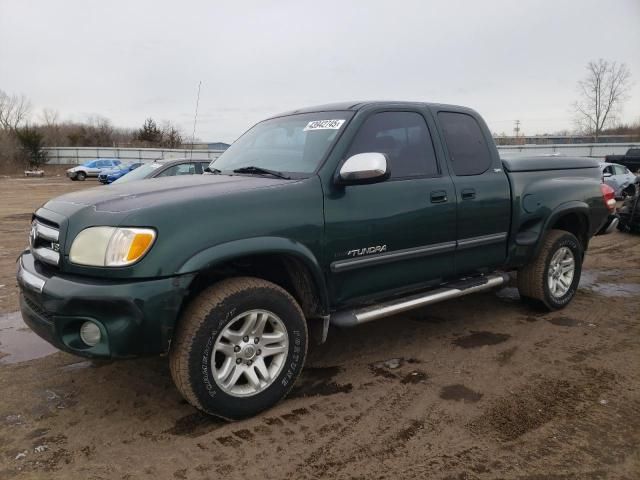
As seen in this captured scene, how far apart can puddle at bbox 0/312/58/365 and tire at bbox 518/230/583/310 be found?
14.2 ft

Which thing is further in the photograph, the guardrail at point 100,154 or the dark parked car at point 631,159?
the guardrail at point 100,154

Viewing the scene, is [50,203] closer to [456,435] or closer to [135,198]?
[135,198]

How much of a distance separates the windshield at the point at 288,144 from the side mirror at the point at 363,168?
247 mm

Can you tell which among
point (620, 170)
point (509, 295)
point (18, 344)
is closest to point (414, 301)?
point (509, 295)

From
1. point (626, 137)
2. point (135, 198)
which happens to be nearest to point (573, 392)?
point (135, 198)

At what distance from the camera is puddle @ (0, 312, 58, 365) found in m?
4.21

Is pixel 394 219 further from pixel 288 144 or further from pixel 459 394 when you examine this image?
pixel 459 394

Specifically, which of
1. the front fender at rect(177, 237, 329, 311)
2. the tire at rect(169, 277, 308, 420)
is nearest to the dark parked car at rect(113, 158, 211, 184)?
the front fender at rect(177, 237, 329, 311)

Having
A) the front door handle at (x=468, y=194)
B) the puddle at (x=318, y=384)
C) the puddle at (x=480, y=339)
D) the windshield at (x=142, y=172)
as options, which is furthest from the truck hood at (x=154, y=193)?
the windshield at (x=142, y=172)

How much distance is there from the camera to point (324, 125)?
3822 mm

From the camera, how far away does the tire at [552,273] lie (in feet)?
16.8

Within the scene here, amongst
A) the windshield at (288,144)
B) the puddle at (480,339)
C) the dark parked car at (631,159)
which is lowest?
A: the puddle at (480,339)

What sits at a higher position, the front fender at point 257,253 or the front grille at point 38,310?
the front fender at point 257,253

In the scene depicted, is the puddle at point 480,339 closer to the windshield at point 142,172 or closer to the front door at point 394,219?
the front door at point 394,219
